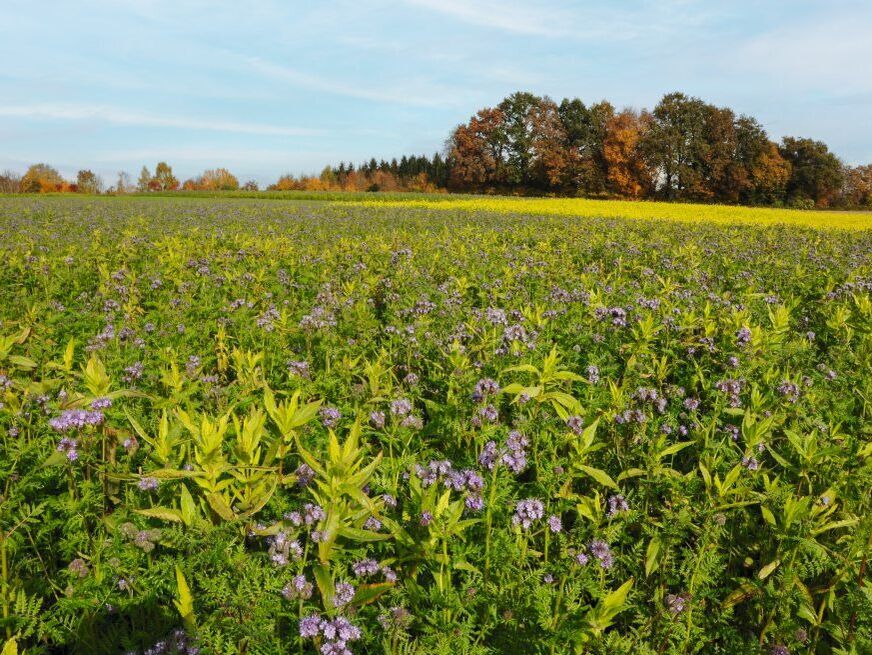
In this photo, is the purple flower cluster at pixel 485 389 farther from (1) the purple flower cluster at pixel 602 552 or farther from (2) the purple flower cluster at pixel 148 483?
(2) the purple flower cluster at pixel 148 483

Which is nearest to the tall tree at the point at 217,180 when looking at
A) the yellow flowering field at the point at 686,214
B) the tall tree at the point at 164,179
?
the tall tree at the point at 164,179

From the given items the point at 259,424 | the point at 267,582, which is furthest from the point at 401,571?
A: the point at 259,424

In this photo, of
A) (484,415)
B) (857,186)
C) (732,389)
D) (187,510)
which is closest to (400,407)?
(484,415)

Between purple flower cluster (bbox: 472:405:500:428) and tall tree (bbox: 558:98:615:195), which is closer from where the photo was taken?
purple flower cluster (bbox: 472:405:500:428)

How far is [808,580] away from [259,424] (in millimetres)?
2909

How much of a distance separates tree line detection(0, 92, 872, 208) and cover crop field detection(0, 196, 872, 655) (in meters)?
69.2

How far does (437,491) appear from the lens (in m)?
2.66

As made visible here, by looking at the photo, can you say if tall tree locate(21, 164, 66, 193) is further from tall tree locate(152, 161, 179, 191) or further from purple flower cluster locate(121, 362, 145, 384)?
purple flower cluster locate(121, 362, 145, 384)

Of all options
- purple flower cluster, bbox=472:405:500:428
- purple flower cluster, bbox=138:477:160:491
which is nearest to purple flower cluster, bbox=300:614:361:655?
purple flower cluster, bbox=138:477:160:491

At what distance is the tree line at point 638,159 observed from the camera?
65188 millimetres

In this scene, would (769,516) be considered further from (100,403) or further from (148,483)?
(100,403)

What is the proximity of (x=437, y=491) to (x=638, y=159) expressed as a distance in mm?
74091

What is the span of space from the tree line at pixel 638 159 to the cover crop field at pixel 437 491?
6923 centimetres

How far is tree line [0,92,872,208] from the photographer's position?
6519 centimetres
